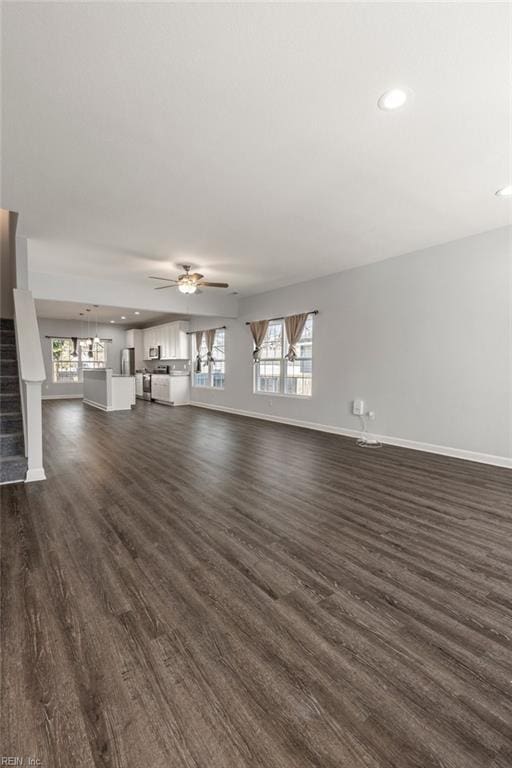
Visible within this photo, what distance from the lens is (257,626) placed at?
161 centimetres

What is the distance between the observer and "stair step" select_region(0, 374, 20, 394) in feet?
14.8

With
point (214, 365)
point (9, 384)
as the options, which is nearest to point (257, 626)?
Answer: point (9, 384)

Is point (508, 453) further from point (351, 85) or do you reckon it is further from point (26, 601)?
point (26, 601)

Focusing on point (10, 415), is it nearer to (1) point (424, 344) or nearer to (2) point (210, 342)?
(1) point (424, 344)

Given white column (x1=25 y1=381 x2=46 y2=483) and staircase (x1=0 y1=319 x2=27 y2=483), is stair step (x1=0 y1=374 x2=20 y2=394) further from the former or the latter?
white column (x1=25 y1=381 x2=46 y2=483)

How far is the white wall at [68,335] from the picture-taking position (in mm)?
11352

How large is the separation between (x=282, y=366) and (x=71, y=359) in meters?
8.37

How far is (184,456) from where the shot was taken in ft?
15.2

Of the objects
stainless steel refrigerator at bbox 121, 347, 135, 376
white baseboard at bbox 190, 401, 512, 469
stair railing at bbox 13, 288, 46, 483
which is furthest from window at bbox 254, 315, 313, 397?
stainless steel refrigerator at bbox 121, 347, 135, 376

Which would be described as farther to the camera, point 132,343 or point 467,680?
point 132,343

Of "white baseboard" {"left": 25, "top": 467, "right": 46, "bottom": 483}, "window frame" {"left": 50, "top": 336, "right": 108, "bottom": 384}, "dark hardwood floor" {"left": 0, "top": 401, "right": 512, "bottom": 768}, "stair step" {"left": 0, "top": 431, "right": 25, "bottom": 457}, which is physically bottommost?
"dark hardwood floor" {"left": 0, "top": 401, "right": 512, "bottom": 768}

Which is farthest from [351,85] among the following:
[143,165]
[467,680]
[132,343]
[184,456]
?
[132,343]

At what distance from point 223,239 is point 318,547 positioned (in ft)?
12.3

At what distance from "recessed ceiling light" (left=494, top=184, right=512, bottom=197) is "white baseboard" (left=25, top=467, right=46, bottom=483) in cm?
537
